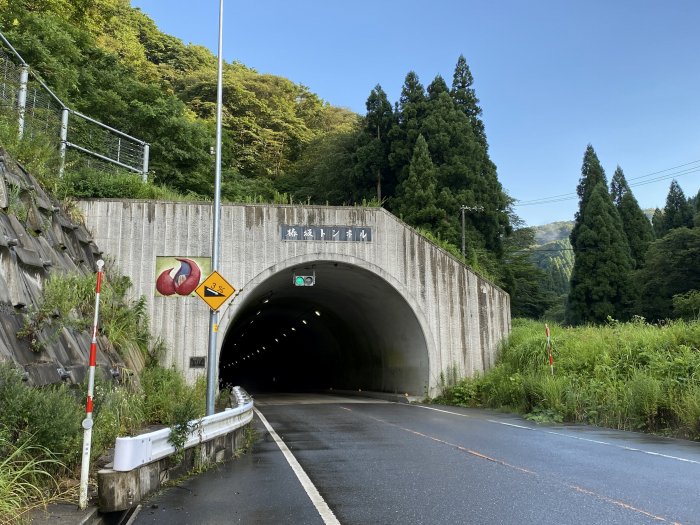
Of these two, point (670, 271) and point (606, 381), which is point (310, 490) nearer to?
point (606, 381)

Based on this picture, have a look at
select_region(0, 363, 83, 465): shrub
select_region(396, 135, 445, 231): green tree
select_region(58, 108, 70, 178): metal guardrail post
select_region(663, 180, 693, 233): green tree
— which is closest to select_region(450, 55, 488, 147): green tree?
select_region(396, 135, 445, 231): green tree

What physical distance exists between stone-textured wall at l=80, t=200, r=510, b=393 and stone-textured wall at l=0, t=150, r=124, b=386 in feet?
9.55

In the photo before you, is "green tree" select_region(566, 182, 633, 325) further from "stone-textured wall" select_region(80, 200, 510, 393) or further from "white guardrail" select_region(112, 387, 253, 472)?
"white guardrail" select_region(112, 387, 253, 472)

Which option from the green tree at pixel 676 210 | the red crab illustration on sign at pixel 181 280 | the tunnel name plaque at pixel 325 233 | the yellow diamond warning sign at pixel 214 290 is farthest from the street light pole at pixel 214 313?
the green tree at pixel 676 210

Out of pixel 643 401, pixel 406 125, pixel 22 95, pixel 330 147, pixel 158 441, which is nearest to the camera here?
pixel 158 441

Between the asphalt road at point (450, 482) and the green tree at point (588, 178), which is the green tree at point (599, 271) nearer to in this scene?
the green tree at point (588, 178)

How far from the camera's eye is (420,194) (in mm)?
34969

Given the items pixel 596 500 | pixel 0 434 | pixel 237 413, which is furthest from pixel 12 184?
pixel 596 500

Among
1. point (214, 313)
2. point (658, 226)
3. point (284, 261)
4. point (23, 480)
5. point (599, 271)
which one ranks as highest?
point (658, 226)

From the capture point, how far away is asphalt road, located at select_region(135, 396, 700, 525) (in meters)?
4.98

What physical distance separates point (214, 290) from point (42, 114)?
849 cm

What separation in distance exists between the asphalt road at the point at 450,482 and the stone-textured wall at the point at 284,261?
305 inches

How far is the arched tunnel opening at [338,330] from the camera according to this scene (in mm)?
20328

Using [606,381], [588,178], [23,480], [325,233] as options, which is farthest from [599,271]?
[23,480]
